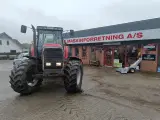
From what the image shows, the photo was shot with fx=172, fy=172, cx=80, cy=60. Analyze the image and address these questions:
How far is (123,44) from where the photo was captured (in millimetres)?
16234

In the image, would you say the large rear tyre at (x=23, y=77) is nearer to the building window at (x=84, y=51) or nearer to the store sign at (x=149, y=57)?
the store sign at (x=149, y=57)

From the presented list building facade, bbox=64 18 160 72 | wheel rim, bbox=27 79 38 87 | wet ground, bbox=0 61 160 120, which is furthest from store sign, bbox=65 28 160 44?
wheel rim, bbox=27 79 38 87

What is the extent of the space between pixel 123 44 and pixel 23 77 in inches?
478

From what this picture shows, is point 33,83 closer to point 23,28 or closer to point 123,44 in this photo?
point 23,28

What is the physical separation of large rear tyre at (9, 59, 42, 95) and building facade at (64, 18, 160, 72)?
17.3 feet

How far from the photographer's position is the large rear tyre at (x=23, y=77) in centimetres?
591

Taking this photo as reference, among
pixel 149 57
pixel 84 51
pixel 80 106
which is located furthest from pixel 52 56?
pixel 84 51

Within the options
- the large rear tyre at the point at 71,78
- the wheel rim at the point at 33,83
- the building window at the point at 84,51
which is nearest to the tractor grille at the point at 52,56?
the large rear tyre at the point at 71,78

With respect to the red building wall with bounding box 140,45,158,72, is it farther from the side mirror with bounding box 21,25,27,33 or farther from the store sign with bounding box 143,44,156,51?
the side mirror with bounding box 21,25,27,33

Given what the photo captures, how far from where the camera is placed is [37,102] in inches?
220

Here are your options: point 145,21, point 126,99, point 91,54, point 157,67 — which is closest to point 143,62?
point 157,67


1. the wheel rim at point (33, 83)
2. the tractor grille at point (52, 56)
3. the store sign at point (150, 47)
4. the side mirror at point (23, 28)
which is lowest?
the wheel rim at point (33, 83)

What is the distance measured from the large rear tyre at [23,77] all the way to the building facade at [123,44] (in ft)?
17.3

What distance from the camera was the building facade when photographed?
1387 centimetres
